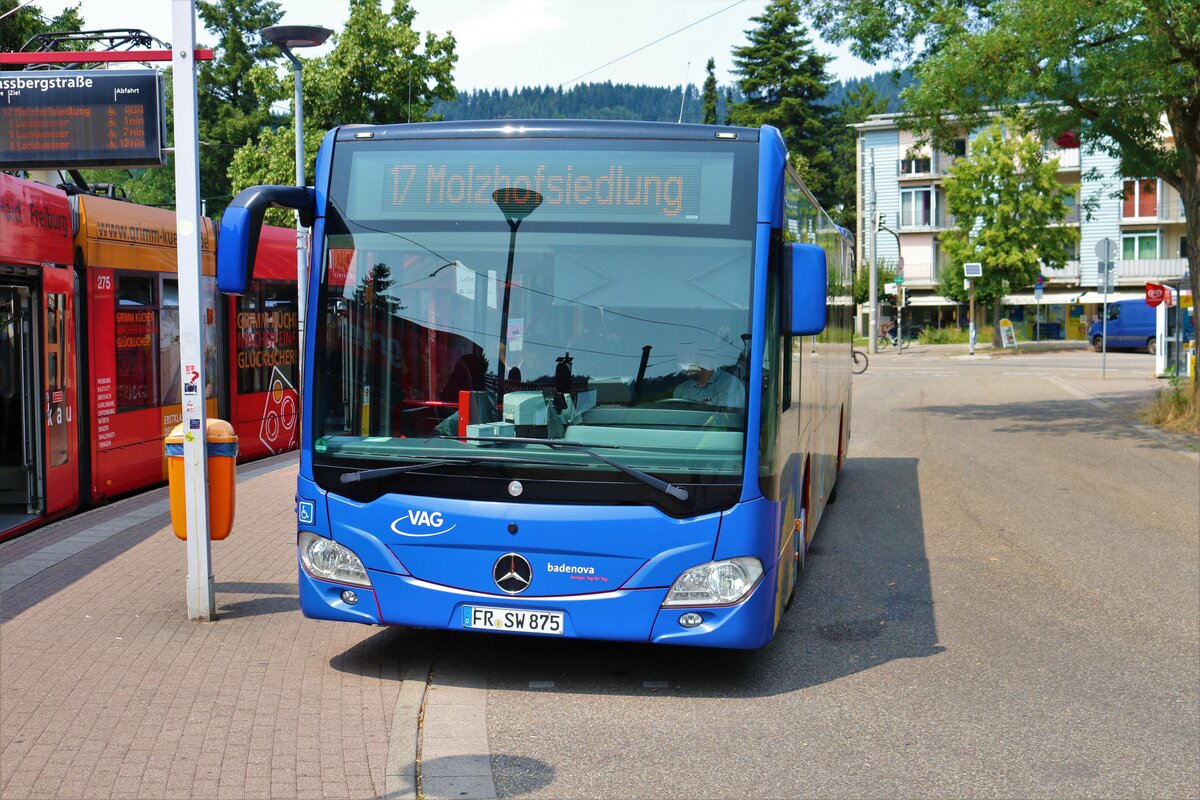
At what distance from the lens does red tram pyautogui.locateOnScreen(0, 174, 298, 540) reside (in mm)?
10508

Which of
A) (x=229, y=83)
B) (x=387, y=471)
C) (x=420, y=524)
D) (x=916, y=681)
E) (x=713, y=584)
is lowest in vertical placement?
(x=916, y=681)

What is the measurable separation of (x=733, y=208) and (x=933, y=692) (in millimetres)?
2427

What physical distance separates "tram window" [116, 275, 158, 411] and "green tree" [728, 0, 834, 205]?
5948cm

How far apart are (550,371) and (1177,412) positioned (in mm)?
17787

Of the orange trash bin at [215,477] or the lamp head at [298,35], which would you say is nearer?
the orange trash bin at [215,477]

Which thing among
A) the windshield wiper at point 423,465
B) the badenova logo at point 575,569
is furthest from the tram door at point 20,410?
the badenova logo at point 575,569

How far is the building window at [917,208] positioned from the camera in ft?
248

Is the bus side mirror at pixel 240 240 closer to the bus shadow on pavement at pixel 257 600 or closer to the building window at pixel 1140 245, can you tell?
the bus shadow on pavement at pixel 257 600

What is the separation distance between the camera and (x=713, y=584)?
5930mm

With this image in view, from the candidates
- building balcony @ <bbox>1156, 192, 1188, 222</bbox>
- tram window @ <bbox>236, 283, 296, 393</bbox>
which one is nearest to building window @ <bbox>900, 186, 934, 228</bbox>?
building balcony @ <bbox>1156, 192, 1188, 222</bbox>

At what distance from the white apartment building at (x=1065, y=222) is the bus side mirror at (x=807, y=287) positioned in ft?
199

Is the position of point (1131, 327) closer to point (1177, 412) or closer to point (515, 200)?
point (1177, 412)

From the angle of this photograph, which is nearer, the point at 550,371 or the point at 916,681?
the point at 550,371

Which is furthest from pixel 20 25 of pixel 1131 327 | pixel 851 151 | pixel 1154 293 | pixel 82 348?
pixel 851 151
